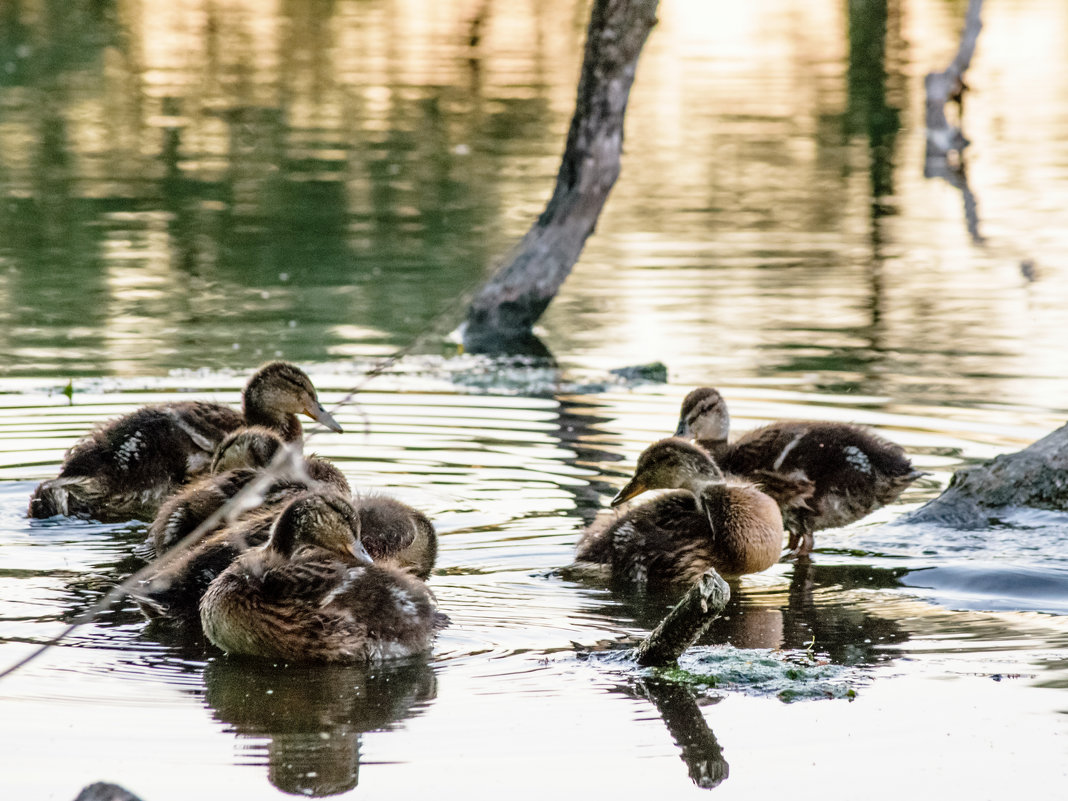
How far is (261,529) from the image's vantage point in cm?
638

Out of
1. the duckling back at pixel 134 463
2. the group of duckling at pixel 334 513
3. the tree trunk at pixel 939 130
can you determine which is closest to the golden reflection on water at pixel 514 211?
the tree trunk at pixel 939 130

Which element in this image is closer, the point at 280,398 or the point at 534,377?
the point at 280,398

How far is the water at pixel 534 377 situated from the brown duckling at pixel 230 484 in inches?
17.9

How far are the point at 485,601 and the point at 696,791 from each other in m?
1.95

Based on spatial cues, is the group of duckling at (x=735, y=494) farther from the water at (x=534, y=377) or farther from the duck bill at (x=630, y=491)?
the water at (x=534, y=377)

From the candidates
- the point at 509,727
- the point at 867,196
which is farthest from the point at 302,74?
the point at 509,727

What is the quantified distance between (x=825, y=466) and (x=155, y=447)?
297 cm

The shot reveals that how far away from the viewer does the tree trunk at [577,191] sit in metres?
10.7

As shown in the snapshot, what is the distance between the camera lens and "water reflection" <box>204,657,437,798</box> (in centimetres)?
480

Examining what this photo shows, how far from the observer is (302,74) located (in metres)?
28.1

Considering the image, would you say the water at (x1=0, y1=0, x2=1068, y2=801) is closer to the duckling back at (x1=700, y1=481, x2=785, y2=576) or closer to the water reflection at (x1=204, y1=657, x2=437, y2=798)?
the water reflection at (x1=204, y1=657, x2=437, y2=798)

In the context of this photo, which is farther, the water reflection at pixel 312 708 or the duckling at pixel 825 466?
the duckling at pixel 825 466

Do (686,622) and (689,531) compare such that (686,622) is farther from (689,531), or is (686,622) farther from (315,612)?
(689,531)

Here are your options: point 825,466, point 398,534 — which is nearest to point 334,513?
point 398,534
